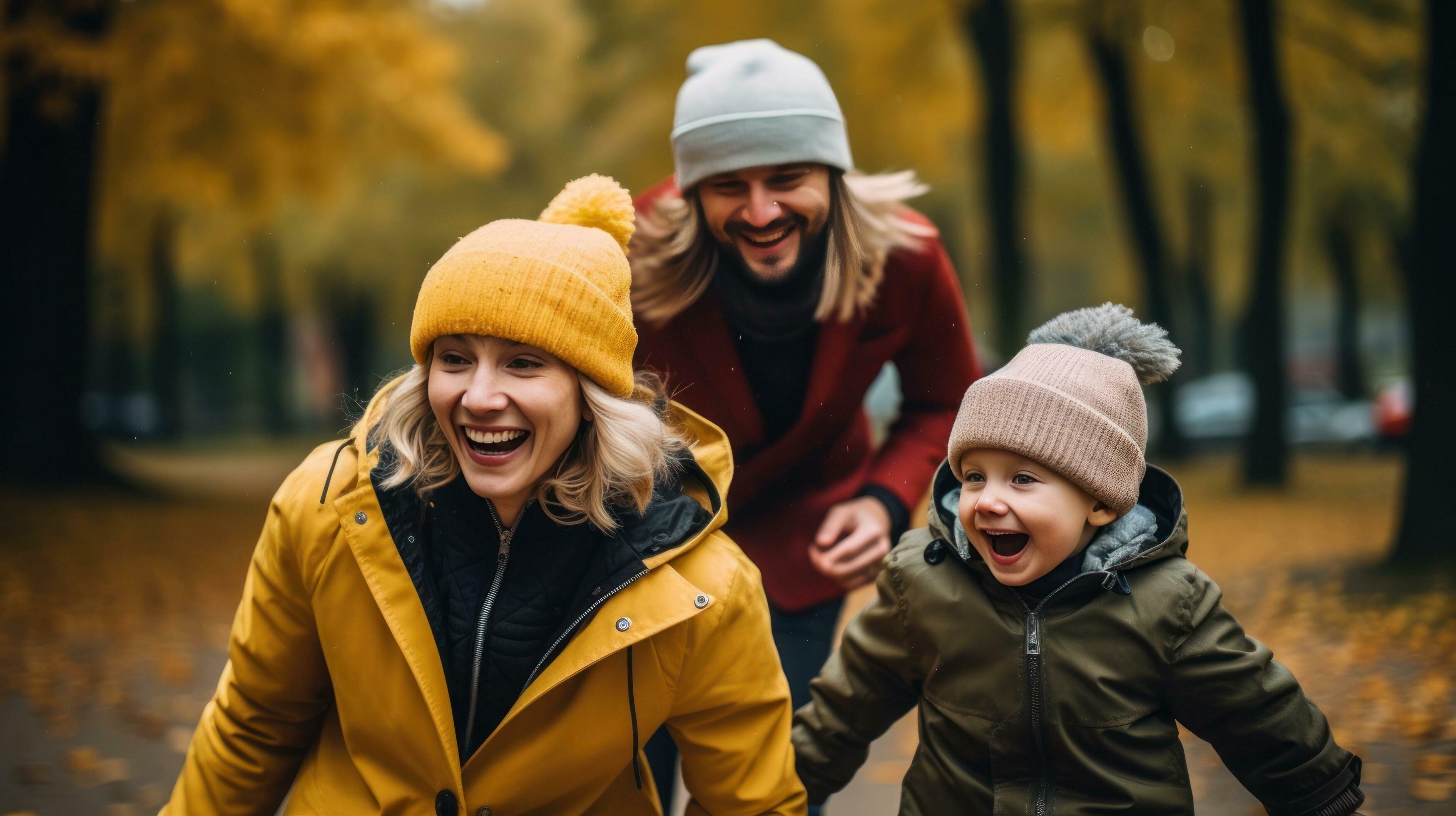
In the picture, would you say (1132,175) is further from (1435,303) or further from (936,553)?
(936,553)

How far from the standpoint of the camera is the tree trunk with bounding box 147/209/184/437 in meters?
19.9

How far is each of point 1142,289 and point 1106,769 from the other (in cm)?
1413

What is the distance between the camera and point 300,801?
2.56m

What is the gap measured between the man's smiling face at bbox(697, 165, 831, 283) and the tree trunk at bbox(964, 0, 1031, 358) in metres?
8.61

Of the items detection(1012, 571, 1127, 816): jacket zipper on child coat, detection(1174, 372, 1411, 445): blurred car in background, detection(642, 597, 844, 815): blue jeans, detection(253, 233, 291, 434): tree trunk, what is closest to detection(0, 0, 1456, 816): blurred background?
detection(1174, 372, 1411, 445): blurred car in background

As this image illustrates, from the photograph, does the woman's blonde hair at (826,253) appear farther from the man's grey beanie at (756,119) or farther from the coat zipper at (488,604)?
the coat zipper at (488,604)

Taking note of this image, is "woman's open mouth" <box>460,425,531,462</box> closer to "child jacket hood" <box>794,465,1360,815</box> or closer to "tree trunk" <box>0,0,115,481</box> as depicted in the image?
"child jacket hood" <box>794,465,1360,815</box>

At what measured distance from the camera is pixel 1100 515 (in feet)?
8.59

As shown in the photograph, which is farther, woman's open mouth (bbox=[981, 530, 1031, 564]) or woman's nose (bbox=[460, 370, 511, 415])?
woman's open mouth (bbox=[981, 530, 1031, 564])

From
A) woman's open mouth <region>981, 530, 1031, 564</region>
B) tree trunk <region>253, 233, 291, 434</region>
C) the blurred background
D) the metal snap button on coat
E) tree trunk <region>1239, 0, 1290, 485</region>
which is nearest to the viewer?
woman's open mouth <region>981, 530, 1031, 564</region>

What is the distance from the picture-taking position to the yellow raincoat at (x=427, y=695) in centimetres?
246

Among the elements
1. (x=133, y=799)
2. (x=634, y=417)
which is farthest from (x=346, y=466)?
(x=133, y=799)

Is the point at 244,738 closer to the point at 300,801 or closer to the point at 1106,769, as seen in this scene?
the point at 300,801

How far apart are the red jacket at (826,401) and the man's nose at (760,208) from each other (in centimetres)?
25
